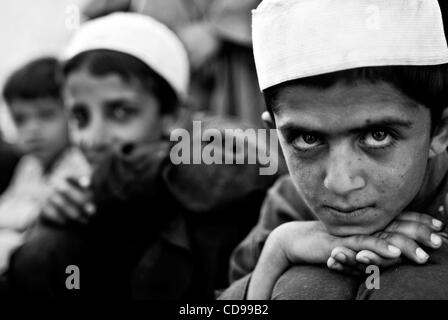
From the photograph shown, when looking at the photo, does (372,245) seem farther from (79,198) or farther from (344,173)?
(79,198)

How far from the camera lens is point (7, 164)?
3.87 metres

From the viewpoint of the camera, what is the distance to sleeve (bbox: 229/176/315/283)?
171 cm

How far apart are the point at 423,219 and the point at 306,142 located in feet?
0.93

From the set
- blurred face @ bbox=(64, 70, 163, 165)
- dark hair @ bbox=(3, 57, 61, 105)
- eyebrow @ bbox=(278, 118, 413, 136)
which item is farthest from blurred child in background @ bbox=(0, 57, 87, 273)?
eyebrow @ bbox=(278, 118, 413, 136)

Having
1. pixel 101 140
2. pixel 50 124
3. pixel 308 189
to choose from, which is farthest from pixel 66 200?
pixel 50 124

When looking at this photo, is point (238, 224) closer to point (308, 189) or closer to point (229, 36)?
point (308, 189)

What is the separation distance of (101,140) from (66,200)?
0.30 meters

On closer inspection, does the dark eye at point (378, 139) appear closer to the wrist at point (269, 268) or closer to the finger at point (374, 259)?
the finger at point (374, 259)

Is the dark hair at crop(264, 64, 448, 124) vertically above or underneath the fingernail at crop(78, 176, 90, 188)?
above

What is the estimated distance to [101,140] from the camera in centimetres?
240

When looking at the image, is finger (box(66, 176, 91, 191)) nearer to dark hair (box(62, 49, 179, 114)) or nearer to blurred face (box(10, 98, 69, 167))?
dark hair (box(62, 49, 179, 114))

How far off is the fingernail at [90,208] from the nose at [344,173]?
1031 mm
